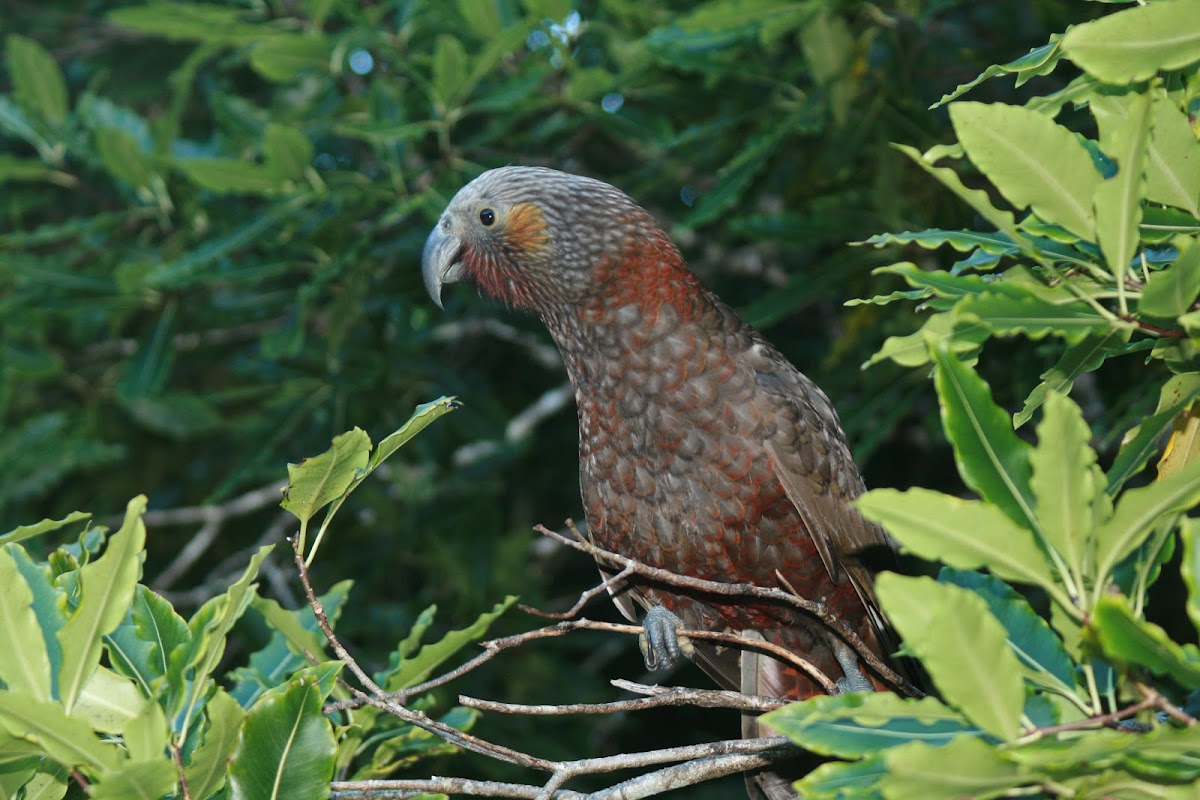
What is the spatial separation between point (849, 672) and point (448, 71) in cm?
223

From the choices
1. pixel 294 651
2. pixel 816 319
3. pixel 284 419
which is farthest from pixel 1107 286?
pixel 816 319

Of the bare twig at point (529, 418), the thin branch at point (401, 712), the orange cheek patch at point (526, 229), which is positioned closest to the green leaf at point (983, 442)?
the thin branch at point (401, 712)

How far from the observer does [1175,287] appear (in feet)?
4.70

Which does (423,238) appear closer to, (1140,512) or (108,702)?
(108,702)

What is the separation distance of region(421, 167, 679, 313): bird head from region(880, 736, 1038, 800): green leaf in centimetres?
199

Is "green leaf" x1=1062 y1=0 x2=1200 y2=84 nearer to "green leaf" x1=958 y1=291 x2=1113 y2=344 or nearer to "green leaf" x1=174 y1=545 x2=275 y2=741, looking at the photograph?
"green leaf" x1=958 y1=291 x2=1113 y2=344

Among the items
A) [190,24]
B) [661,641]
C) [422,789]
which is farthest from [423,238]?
[422,789]

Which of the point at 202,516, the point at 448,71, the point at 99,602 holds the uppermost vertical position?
the point at 448,71

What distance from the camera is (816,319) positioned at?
18.2 ft

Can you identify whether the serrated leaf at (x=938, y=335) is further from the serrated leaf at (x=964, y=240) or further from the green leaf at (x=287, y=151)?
the green leaf at (x=287, y=151)

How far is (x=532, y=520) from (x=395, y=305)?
6.35 ft

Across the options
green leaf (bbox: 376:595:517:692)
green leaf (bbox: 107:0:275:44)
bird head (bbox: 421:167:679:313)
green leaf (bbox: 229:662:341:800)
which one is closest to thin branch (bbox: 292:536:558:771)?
green leaf (bbox: 229:662:341:800)

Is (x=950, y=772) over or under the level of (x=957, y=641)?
under

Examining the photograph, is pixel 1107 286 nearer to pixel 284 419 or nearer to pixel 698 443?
pixel 698 443
